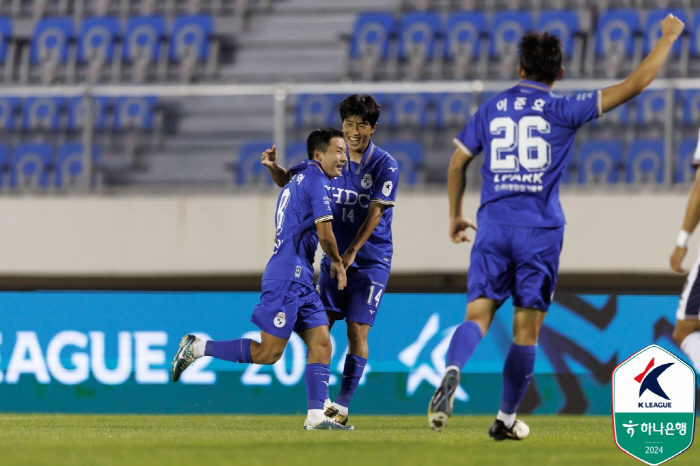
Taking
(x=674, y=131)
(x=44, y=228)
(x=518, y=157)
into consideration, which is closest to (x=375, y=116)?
(x=518, y=157)

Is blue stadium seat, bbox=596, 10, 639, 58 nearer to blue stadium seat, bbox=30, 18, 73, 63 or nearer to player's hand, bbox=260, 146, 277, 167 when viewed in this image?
blue stadium seat, bbox=30, 18, 73, 63

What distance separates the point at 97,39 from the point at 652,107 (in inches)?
302

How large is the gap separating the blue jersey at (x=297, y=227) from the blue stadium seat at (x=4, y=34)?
8972 millimetres

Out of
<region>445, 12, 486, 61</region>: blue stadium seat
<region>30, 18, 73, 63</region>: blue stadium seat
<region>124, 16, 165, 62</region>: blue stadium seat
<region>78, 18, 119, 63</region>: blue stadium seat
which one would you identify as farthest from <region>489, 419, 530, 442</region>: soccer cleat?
<region>30, 18, 73, 63</region>: blue stadium seat

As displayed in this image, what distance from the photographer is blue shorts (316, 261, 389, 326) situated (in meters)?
6.39

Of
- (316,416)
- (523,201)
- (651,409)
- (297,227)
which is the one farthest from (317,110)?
(651,409)

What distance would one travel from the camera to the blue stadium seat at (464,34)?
12500 mm

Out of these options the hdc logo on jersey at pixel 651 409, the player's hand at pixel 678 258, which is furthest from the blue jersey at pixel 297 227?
the hdc logo on jersey at pixel 651 409

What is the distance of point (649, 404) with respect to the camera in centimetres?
398

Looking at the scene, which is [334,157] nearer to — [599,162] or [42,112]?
[599,162]

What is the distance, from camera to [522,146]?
191 inches

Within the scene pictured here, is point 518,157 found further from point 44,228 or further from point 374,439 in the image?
point 44,228

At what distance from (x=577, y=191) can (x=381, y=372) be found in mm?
2300

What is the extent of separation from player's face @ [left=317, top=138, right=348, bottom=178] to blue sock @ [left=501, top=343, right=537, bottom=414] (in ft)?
5.41
